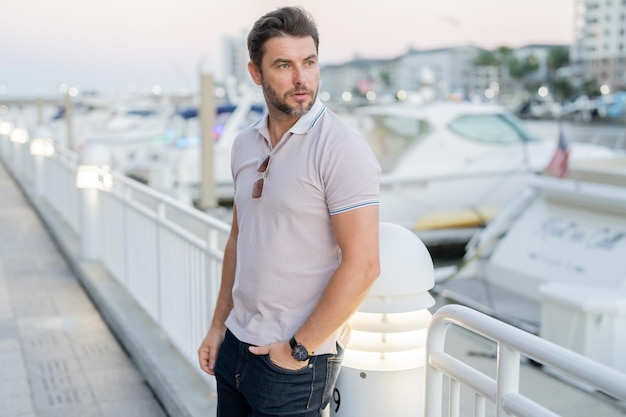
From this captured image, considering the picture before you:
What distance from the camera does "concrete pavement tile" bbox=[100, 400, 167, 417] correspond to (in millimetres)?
4383

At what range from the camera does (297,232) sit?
2072mm

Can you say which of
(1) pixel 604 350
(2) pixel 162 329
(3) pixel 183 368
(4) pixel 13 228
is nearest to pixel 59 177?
(4) pixel 13 228

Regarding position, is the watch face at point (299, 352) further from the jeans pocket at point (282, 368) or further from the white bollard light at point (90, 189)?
the white bollard light at point (90, 189)

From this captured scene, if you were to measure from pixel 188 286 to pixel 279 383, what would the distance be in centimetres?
257

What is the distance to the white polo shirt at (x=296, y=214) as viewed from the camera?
197cm

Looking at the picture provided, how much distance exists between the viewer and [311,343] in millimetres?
2037

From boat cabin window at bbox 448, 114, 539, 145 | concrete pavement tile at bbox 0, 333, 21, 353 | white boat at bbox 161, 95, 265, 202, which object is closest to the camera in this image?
concrete pavement tile at bbox 0, 333, 21, 353

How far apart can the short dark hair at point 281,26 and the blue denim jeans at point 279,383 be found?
2.84ft

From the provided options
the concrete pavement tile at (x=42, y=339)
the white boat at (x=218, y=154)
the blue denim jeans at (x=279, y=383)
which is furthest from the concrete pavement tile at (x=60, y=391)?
the white boat at (x=218, y=154)

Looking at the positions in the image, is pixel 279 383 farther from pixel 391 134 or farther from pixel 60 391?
pixel 391 134

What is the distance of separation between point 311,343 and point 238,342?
0.30 metres

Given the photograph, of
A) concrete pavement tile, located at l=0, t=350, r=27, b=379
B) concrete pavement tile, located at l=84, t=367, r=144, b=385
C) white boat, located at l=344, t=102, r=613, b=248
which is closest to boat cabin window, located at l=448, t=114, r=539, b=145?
white boat, located at l=344, t=102, r=613, b=248

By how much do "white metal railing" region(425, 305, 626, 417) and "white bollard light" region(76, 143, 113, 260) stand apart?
225 inches

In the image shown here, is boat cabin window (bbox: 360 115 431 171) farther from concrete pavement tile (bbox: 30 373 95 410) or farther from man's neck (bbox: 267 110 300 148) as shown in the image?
man's neck (bbox: 267 110 300 148)
